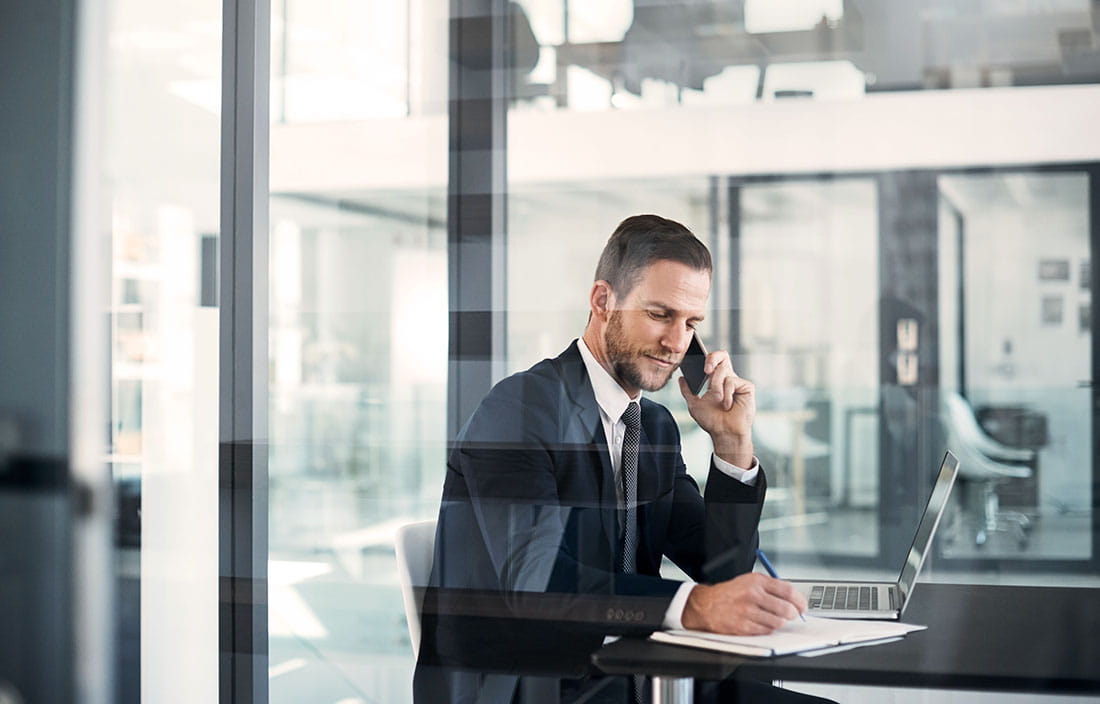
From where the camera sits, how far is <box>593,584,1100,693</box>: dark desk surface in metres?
1.18

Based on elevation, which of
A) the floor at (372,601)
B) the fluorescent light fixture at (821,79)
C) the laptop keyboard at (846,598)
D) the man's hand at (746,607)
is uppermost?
the fluorescent light fixture at (821,79)

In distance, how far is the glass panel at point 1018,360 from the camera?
184 cm

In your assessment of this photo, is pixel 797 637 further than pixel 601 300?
No

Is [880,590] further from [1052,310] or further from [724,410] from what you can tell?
[1052,310]

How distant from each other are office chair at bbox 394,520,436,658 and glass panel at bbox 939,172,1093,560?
979 mm

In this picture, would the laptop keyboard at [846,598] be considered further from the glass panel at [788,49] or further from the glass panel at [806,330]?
the glass panel at [788,49]

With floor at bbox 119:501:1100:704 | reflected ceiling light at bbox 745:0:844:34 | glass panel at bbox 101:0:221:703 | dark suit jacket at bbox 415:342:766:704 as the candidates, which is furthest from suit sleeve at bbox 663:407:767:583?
glass panel at bbox 101:0:221:703

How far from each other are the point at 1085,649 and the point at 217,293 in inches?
58.0

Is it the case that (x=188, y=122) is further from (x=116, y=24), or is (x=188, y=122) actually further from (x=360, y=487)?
(x=360, y=487)

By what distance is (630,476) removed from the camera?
5.88 feet

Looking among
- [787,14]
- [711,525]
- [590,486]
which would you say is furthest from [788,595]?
[787,14]

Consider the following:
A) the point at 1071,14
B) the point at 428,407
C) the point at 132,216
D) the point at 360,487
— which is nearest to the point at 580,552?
the point at 428,407

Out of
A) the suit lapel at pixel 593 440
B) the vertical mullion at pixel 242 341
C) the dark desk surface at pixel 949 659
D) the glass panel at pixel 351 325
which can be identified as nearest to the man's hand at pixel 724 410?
the suit lapel at pixel 593 440

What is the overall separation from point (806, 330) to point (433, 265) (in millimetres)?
716
